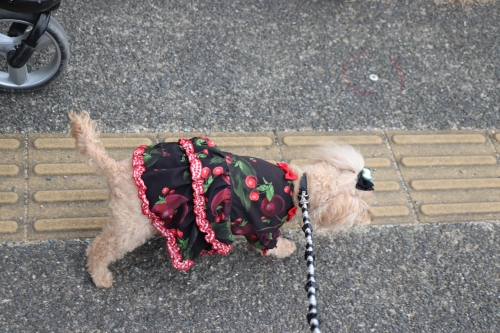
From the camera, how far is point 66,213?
2910mm

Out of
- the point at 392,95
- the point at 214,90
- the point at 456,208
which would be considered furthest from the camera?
the point at 392,95

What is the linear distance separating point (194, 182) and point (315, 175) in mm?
633

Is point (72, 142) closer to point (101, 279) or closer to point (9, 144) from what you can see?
point (9, 144)

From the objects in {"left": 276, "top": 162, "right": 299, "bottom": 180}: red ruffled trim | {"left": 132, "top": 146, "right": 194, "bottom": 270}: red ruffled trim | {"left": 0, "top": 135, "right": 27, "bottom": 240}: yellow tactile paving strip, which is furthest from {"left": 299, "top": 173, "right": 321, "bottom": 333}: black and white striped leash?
{"left": 0, "top": 135, "right": 27, "bottom": 240}: yellow tactile paving strip

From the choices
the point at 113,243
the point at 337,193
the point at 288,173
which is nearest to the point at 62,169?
the point at 113,243

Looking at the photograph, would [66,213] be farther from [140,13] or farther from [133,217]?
[140,13]

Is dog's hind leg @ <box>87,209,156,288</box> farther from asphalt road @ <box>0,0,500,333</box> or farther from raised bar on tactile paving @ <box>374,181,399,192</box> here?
raised bar on tactile paving @ <box>374,181,399,192</box>

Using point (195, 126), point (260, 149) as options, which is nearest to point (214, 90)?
point (195, 126)

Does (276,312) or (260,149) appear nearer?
(276,312)

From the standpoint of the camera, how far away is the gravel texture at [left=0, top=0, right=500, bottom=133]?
11.4 feet

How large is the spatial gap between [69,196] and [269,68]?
1812 millimetres

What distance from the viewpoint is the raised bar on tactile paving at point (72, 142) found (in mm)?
3129

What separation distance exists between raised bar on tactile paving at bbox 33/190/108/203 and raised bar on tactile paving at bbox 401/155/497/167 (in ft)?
6.81

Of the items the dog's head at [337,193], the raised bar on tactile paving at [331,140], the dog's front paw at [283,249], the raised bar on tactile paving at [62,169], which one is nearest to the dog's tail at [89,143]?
the raised bar on tactile paving at [62,169]
